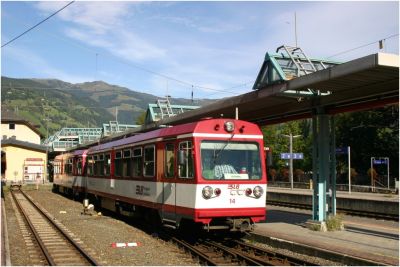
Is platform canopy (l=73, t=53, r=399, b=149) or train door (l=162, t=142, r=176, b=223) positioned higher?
platform canopy (l=73, t=53, r=399, b=149)

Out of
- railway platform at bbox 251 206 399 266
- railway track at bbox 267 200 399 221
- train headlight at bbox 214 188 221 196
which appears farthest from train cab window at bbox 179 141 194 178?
railway track at bbox 267 200 399 221

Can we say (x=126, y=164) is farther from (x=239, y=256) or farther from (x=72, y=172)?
(x=72, y=172)

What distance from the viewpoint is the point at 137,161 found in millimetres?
15250

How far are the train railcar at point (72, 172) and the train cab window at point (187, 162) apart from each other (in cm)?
1345

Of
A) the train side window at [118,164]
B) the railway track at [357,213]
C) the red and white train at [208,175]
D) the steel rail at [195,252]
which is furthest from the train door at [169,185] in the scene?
the railway track at [357,213]

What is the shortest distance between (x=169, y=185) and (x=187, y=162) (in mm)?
1116

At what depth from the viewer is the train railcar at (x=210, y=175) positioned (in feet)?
37.8

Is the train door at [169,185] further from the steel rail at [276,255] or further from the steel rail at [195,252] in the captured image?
the steel rail at [276,255]

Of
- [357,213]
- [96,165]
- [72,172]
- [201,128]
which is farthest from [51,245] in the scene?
[72,172]

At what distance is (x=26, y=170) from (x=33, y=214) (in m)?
40.9

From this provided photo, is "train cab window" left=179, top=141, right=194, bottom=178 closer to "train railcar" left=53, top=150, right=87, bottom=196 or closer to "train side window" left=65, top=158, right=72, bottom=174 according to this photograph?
"train railcar" left=53, top=150, right=87, bottom=196

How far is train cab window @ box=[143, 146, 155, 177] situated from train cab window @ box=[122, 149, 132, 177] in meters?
1.75

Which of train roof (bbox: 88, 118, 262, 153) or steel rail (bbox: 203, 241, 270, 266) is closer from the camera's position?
steel rail (bbox: 203, 241, 270, 266)

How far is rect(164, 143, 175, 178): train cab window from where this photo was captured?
12602mm
